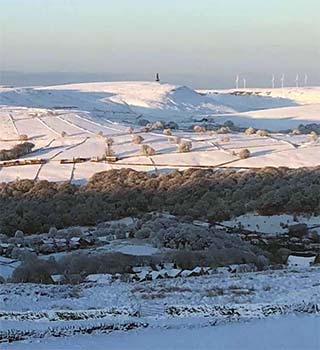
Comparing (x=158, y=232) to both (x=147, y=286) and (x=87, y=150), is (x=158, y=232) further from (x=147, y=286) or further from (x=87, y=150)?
(x=87, y=150)

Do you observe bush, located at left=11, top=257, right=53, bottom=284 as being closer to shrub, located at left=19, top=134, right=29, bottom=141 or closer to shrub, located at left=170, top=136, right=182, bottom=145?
shrub, located at left=170, top=136, right=182, bottom=145

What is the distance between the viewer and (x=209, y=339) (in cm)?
795

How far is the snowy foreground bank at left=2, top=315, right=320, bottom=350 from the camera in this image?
7.65 meters

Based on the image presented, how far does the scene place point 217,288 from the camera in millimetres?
10914

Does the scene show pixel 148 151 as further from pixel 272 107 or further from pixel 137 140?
pixel 272 107

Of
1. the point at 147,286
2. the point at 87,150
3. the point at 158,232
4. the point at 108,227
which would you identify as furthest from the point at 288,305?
the point at 87,150

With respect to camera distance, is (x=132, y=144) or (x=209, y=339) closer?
(x=209, y=339)

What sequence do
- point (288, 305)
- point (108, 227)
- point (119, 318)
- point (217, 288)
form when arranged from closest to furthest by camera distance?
point (119, 318) < point (288, 305) < point (217, 288) < point (108, 227)

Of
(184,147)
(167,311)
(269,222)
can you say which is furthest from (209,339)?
(184,147)

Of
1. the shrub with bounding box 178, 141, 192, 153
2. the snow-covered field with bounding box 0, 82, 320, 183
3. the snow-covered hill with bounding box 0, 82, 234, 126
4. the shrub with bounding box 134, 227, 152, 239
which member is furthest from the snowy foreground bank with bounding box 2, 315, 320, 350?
the snow-covered hill with bounding box 0, 82, 234, 126

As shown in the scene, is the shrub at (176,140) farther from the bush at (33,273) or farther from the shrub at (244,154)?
the bush at (33,273)

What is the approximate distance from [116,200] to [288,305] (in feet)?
53.4

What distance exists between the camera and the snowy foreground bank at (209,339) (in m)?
7.65

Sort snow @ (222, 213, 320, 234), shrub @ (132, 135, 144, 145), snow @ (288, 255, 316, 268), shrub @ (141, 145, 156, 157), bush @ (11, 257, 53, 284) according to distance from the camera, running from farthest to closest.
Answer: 1. shrub @ (132, 135, 144, 145)
2. shrub @ (141, 145, 156, 157)
3. snow @ (222, 213, 320, 234)
4. snow @ (288, 255, 316, 268)
5. bush @ (11, 257, 53, 284)
